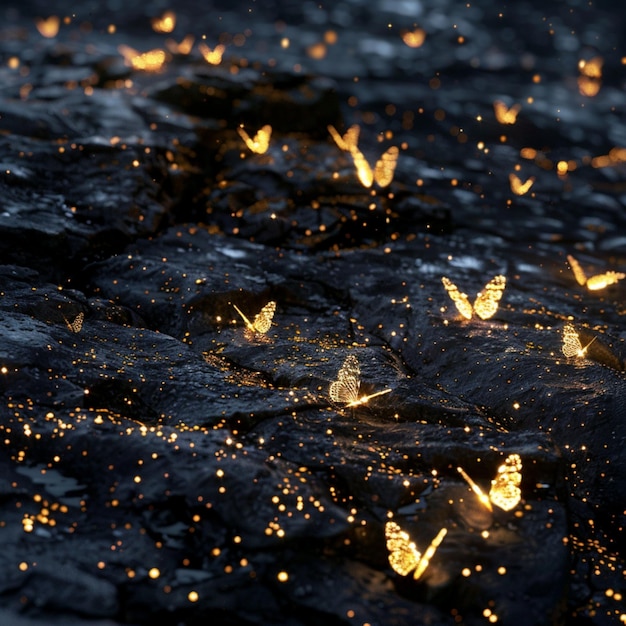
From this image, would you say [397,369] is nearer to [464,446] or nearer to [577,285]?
[464,446]

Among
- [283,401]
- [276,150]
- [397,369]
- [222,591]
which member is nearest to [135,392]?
[283,401]

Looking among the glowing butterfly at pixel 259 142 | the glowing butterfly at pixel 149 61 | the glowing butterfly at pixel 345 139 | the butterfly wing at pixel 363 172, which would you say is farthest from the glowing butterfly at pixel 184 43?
the butterfly wing at pixel 363 172

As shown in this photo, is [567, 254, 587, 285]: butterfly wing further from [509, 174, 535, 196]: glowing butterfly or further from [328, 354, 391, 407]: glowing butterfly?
[328, 354, 391, 407]: glowing butterfly

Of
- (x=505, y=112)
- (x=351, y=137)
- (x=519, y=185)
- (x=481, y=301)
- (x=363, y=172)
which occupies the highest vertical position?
(x=481, y=301)

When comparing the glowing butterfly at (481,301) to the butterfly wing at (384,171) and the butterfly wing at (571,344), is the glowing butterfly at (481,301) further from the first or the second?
the butterfly wing at (384,171)

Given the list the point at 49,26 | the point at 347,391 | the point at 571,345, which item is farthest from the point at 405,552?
the point at 49,26

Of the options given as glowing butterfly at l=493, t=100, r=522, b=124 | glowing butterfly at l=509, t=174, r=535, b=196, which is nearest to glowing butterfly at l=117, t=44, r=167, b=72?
glowing butterfly at l=509, t=174, r=535, b=196

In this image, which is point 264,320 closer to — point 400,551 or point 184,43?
point 400,551
